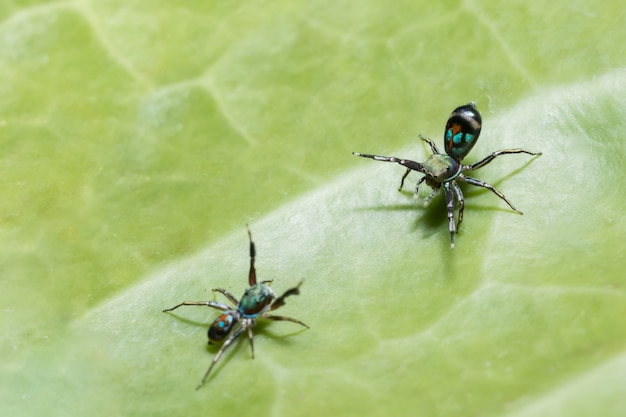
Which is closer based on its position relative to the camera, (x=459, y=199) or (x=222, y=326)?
(x=222, y=326)

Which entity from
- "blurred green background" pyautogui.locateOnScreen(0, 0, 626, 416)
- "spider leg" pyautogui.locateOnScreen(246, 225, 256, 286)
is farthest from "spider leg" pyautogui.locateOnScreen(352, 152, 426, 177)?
"spider leg" pyautogui.locateOnScreen(246, 225, 256, 286)

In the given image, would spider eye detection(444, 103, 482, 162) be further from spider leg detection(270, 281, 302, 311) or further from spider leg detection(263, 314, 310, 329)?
spider leg detection(263, 314, 310, 329)

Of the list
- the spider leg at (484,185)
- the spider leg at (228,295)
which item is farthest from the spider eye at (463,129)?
the spider leg at (228,295)

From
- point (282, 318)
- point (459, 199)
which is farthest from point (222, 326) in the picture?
point (459, 199)

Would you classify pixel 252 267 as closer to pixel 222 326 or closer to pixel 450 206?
pixel 222 326

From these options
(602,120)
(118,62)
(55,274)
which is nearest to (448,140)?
(602,120)

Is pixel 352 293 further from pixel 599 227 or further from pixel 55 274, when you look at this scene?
pixel 55 274
